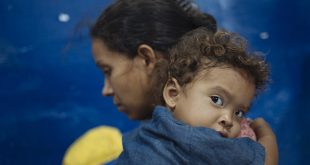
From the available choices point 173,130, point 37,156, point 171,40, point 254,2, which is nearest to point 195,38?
point 171,40

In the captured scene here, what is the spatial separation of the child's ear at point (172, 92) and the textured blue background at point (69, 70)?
28.6 inches

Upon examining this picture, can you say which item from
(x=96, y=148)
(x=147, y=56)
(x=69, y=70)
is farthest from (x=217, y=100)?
(x=69, y=70)

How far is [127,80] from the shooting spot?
1147 millimetres

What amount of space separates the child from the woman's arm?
0.17 metres

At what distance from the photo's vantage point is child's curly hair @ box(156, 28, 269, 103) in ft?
3.13

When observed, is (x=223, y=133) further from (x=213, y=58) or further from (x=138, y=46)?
(x=138, y=46)

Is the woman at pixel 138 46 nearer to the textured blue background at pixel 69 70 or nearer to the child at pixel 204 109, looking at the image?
the child at pixel 204 109

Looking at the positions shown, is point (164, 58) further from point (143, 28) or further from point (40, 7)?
point (40, 7)

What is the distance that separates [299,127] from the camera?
1.62 metres

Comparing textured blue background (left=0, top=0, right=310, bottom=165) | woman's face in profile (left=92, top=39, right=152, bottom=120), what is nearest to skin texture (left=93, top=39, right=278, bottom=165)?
woman's face in profile (left=92, top=39, right=152, bottom=120)

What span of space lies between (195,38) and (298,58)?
2.32ft

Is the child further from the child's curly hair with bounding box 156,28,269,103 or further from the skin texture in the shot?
the skin texture

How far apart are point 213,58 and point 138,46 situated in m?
0.23

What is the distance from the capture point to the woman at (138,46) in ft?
3.69
